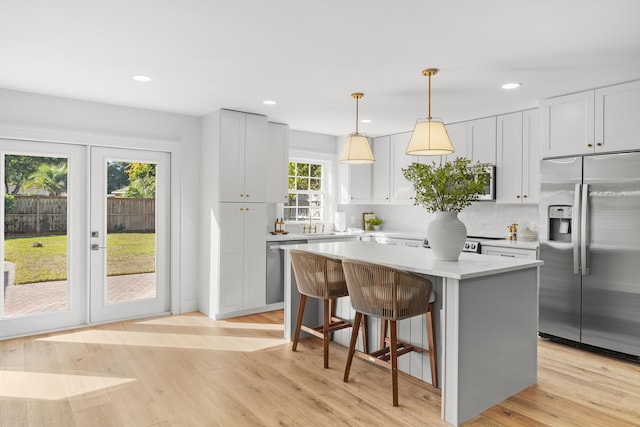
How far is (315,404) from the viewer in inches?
109

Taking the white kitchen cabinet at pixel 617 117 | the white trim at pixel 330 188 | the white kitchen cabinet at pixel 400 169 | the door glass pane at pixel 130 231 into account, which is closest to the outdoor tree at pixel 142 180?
the door glass pane at pixel 130 231

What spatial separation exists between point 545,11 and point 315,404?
272 cm

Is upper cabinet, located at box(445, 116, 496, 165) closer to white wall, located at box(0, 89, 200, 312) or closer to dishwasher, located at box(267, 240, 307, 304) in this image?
dishwasher, located at box(267, 240, 307, 304)

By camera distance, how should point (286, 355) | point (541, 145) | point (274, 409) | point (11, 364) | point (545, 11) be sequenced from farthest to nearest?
point (541, 145) < point (286, 355) < point (11, 364) < point (274, 409) < point (545, 11)

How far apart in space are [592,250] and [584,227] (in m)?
0.21

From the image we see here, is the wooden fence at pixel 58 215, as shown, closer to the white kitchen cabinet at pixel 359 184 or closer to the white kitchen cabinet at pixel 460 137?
the white kitchen cabinet at pixel 359 184

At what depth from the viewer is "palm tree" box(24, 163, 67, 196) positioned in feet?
13.7

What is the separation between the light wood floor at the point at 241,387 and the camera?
102 inches

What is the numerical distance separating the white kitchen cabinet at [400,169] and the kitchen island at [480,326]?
2.77m

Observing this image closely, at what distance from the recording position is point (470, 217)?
562 cm

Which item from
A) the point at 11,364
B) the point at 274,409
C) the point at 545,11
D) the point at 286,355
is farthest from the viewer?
the point at 286,355

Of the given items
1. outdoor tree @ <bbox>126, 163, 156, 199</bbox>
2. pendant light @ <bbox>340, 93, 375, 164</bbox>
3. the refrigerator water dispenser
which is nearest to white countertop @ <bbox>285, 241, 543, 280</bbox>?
pendant light @ <bbox>340, 93, 375, 164</bbox>

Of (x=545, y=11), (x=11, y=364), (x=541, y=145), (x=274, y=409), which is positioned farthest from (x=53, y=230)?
(x=541, y=145)

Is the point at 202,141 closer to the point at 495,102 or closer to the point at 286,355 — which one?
the point at 286,355
